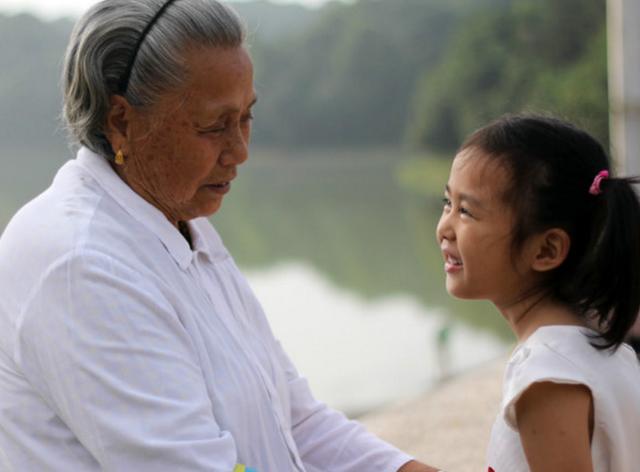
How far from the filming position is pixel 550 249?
1.81m

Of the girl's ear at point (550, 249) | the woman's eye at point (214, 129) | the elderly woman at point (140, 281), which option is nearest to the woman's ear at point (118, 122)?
the elderly woman at point (140, 281)

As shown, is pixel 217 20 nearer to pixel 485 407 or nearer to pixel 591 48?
pixel 485 407

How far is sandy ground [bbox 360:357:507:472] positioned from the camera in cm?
445

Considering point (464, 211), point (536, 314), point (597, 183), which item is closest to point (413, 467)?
point (536, 314)

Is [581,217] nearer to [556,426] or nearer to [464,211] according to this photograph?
[464,211]

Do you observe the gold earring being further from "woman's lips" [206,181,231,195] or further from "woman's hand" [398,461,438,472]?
"woman's hand" [398,461,438,472]

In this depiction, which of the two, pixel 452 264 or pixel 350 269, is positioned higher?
pixel 452 264

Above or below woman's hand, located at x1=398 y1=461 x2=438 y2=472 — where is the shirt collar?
above

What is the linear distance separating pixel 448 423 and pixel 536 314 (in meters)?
3.26

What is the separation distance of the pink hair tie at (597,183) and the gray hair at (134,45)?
0.68m

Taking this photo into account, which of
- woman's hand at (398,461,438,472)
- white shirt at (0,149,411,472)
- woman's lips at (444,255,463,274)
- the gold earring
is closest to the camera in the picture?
white shirt at (0,149,411,472)

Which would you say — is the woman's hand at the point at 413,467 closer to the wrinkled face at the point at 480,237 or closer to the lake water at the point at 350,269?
the wrinkled face at the point at 480,237

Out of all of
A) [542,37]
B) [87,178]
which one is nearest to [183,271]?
[87,178]

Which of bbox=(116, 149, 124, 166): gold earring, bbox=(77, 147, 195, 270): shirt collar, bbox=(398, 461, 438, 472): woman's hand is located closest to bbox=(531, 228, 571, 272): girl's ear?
bbox=(398, 461, 438, 472): woman's hand
